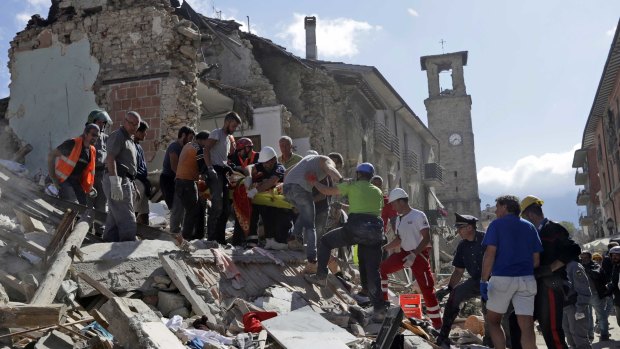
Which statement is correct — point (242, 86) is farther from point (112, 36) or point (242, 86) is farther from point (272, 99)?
point (112, 36)

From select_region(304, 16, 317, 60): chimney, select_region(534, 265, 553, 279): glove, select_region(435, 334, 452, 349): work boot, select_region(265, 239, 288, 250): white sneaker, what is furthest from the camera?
select_region(304, 16, 317, 60): chimney

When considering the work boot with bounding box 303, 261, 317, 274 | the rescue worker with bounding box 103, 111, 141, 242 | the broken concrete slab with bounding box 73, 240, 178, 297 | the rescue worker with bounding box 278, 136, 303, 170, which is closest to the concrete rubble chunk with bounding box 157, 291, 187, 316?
the broken concrete slab with bounding box 73, 240, 178, 297

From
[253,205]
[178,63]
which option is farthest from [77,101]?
[253,205]

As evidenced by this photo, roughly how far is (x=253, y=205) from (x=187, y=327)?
301 centimetres

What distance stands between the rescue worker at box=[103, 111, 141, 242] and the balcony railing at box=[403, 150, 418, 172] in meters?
24.8

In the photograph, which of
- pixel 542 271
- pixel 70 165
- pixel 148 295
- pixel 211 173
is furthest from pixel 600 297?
pixel 70 165

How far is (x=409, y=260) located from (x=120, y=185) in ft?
11.7

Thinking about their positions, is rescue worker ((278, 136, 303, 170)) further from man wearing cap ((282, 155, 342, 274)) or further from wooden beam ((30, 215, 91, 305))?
wooden beam ((30, 215, 91, 305))

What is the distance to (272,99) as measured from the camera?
19.0 m

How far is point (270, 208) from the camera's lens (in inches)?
329

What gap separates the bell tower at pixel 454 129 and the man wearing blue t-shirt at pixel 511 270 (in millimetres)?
43174

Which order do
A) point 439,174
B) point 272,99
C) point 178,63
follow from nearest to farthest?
point 178,63, point 272,99, point 439,174

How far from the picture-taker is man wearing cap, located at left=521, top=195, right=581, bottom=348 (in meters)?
5.89

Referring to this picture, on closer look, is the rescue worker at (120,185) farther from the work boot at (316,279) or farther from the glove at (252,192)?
the work boot at (316,279)
